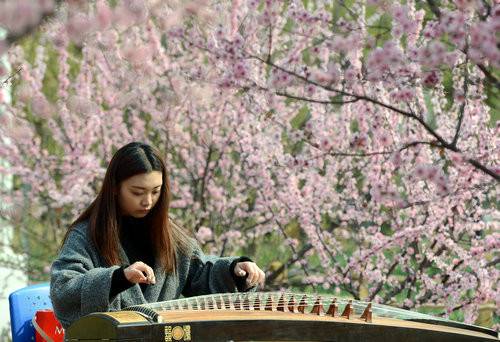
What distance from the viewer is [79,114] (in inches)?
273

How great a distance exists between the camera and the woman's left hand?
299cm

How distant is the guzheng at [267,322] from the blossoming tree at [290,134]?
1.18 metres

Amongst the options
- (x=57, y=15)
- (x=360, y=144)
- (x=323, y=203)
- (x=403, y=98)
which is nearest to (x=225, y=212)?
(x=323, y=203)

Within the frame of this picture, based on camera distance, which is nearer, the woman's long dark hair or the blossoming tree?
the woman's long dark hair

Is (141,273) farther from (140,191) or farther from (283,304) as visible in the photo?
(140,191)

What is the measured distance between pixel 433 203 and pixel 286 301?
239 centimetres

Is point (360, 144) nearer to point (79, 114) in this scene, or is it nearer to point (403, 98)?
point (403, 98)

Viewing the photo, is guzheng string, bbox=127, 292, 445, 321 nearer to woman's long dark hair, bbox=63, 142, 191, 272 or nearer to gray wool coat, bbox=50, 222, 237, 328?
gray wool coat, bbox=50, 222, 237, 328

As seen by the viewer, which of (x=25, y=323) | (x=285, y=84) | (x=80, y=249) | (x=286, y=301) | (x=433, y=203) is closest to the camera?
(x=286, y=301)

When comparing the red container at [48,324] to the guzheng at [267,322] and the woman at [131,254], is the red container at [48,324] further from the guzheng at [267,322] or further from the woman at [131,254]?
the guzheng at [267,322]

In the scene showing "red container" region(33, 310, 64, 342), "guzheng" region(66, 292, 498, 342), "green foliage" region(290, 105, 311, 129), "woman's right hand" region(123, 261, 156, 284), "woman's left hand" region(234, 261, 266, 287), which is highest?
"green foliage" region(290, 105, 311, 129)

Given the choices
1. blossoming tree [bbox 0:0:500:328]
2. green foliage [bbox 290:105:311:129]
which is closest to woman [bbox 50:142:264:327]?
blossoming tree [bbox 0:0:500:328]

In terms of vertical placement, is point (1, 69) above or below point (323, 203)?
above

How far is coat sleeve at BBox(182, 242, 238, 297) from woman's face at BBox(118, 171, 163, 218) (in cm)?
28
